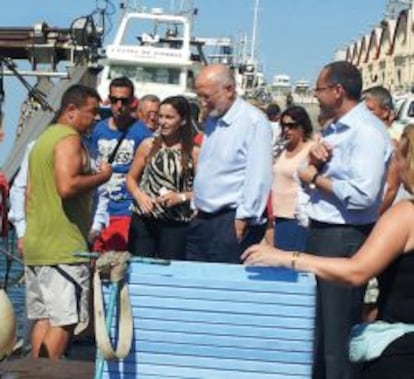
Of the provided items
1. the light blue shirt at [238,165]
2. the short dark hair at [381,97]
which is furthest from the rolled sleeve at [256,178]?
the short dark hair at [381,97]

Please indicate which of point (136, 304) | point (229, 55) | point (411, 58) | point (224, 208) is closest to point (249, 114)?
point (224, 208)

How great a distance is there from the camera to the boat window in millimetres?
19578

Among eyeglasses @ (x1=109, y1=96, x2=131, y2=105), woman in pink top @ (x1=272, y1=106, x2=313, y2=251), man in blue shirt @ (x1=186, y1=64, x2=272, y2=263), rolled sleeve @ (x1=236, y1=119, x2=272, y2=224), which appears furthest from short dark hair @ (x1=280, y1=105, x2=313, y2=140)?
rolled sleeve @ (x1=236, y1=119, x2=272, y2=224)

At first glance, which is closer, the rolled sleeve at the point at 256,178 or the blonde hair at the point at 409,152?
the blonde hair at the point at 409,152

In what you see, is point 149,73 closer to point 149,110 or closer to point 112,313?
point 149,110

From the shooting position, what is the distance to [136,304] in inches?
148

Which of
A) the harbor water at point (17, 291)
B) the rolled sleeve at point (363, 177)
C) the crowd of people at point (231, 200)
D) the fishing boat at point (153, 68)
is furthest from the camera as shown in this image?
the fishing boat at point (153, 68)

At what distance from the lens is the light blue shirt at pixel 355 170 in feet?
15.0

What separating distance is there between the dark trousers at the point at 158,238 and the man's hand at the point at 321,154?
1.60 m

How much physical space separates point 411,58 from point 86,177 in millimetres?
56484

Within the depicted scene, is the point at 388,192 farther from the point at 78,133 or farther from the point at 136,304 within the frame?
the point at 136,304

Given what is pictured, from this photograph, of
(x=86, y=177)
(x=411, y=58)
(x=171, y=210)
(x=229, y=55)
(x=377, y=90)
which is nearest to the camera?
(x=86, y=177)

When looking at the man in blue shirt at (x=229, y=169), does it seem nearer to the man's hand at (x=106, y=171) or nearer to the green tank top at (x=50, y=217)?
the man's hand at (x=106, y=171)

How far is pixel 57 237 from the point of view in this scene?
215 inches
